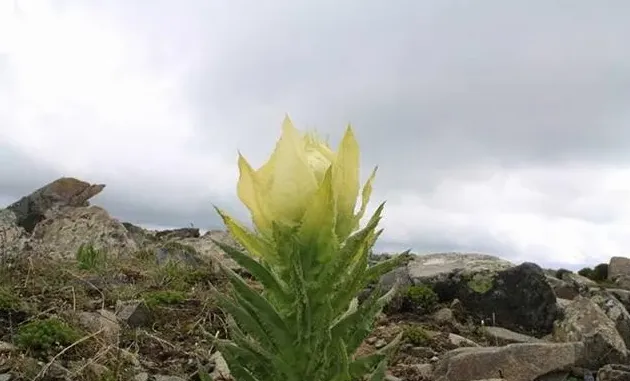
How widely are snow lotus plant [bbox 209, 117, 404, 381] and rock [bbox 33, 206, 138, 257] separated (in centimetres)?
1230

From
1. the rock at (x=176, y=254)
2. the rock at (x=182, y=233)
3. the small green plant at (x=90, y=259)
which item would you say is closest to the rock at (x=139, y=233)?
the rock at (x=182, y=233)

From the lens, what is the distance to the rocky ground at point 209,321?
677cm

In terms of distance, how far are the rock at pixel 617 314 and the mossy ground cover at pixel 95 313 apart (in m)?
5.22

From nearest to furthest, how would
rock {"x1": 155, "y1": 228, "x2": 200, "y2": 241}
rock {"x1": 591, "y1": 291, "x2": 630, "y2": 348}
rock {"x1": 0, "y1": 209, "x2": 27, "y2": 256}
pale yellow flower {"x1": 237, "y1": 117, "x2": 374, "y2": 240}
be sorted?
pale yellow flower {"x1": 237, "y1": 117, "x2": 374, "y2": 240} → rock {"x1": 591, "y1": 291, "x2": 630, "y2": 348} → rock {"x1": 0, "y1": 209, "x2": 27, "y2": 256} → rock {"x1": 155, "y1": 228, "x2": 200, "y2": 241}

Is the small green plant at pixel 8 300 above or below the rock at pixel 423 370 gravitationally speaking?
above

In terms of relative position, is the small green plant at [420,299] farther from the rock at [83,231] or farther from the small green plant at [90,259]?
the rock at [83,231]

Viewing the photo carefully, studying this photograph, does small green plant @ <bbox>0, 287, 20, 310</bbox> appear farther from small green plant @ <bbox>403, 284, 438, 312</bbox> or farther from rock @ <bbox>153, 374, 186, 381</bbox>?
small green plant @ <bbox>403, 284, 438, 312</bbox>

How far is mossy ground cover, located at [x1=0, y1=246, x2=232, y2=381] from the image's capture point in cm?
648

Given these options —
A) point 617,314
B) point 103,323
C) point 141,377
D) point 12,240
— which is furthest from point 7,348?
point 617,314

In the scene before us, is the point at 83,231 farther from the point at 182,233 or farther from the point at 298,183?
the point at 298,183

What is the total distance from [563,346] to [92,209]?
11349mm

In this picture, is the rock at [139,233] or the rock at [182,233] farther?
the rock at [182,233]

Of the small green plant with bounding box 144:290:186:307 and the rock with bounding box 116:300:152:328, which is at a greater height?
the small green plant with bounding box 144:290:186:307

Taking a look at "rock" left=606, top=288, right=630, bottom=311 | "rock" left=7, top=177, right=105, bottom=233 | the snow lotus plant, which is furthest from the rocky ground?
"rock" left=7, top=177, right=105, bottom=233
